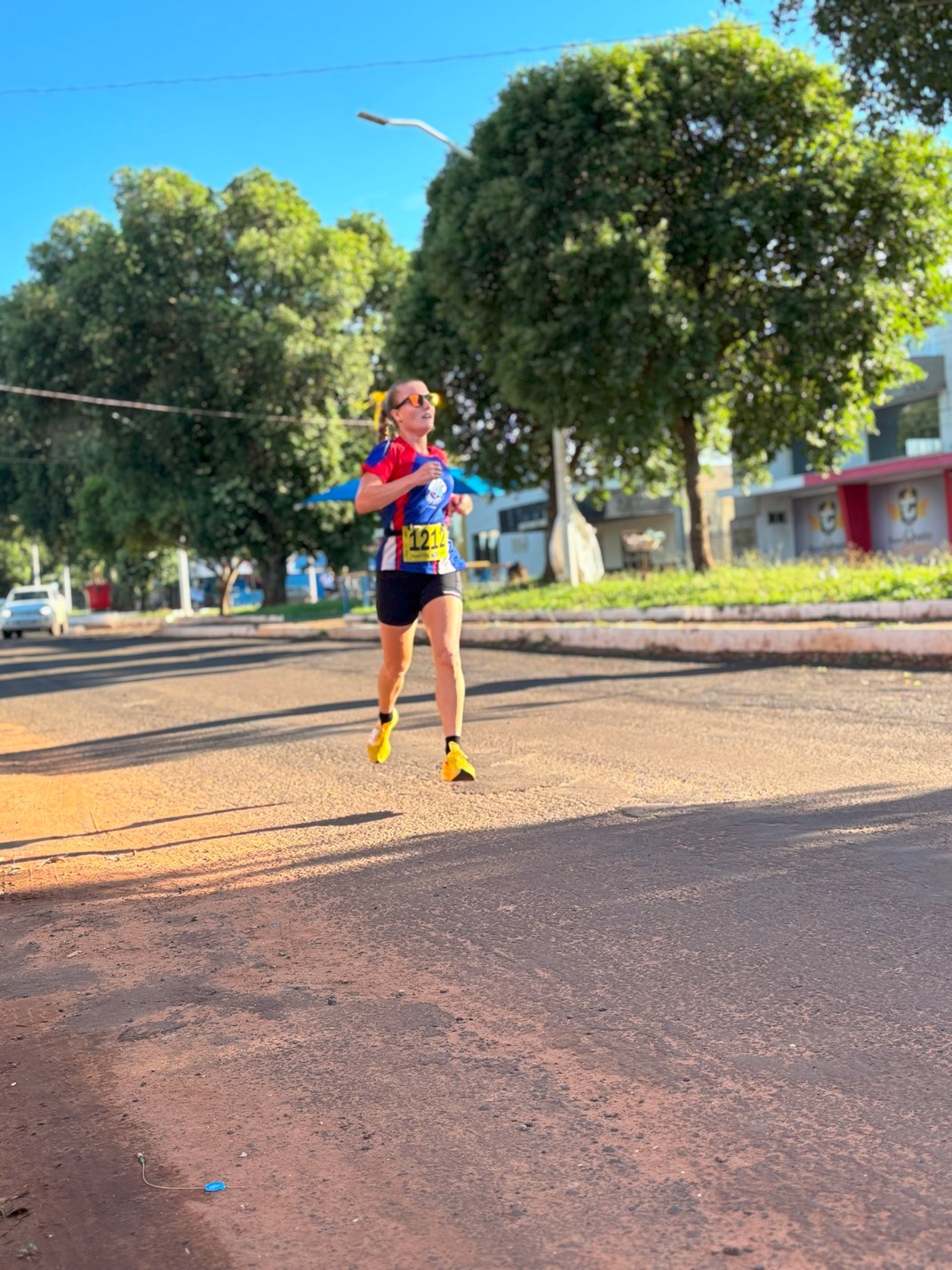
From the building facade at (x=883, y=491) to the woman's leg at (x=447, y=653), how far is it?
29.7m

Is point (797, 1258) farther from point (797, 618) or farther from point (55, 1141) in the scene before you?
point (797, 618)

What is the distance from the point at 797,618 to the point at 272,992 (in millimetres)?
12000

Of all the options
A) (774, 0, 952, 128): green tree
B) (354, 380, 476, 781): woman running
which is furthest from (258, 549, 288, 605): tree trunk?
(354, 380, 476, 781): woman running

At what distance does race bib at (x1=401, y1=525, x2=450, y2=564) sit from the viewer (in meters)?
6.13

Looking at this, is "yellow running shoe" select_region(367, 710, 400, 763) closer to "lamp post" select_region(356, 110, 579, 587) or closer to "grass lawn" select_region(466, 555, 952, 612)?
"grass lawn" select_region(466, 555, 952, 612)

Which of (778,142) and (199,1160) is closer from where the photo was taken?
(199,1160)

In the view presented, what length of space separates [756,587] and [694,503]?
523 cm

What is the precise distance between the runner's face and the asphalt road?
171 cm

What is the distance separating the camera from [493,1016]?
3225 mm

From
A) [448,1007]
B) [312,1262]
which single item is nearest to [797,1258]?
[312,1262]

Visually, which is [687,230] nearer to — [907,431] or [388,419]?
[388,419]

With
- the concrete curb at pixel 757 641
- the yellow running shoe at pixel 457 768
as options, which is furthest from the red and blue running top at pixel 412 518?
the concrete curb at pixel 757 641

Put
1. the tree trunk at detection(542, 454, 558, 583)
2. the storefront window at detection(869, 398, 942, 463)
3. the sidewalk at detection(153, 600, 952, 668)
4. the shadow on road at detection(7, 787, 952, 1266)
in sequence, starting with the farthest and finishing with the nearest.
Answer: the storefront window at detection(869, 398, 942, 463), the tree trunk at detection(542, 454, 558, 583), the sidewalk at detection(153, 600, 952, 668), the shadow on road at detection(7, 787, 952, 1266)

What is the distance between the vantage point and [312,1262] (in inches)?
85.4
